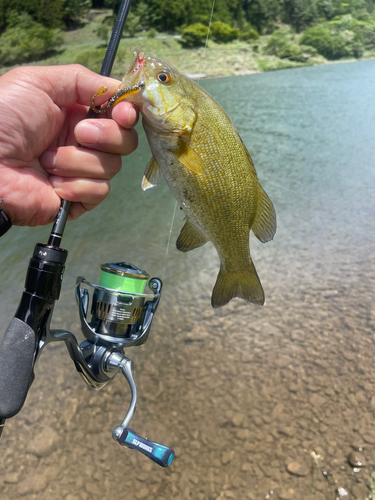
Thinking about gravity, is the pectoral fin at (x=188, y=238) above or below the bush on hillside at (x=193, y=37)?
above

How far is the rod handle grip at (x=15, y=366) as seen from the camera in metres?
1.00

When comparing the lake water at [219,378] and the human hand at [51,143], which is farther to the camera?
the lake water at [219,378]

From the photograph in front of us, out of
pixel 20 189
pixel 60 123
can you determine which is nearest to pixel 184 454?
pixel 20 189

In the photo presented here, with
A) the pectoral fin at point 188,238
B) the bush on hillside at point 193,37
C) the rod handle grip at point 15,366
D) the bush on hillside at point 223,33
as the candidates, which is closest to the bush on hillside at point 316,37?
the bush on hillside at point 223,33

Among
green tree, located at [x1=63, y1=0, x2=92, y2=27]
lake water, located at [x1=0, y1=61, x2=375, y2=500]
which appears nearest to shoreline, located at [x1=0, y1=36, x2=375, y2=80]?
green tree, located at [x1=63, y1=0, x2=92, y2=27]

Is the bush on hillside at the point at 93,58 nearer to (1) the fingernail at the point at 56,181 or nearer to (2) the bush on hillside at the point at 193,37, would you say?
(2) the bush on hillside at the point at 193,37

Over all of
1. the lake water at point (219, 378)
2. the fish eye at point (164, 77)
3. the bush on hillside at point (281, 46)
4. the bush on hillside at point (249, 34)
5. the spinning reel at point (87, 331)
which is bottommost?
the lake water at point (219, 378)

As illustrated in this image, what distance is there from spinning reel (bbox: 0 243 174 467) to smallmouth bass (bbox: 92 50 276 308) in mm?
330

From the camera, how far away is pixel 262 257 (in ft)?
14.6

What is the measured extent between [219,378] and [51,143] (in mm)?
2286

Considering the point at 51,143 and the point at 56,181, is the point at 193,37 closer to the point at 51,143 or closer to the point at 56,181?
the point at 51,143

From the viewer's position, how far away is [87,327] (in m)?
1.35

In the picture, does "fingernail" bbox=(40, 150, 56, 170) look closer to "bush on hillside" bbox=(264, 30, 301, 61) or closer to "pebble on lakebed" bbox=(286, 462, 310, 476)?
"pebble on lakebed" bbox=(286, 462, 310, 476)

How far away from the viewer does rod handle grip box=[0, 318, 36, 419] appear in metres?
1.00
